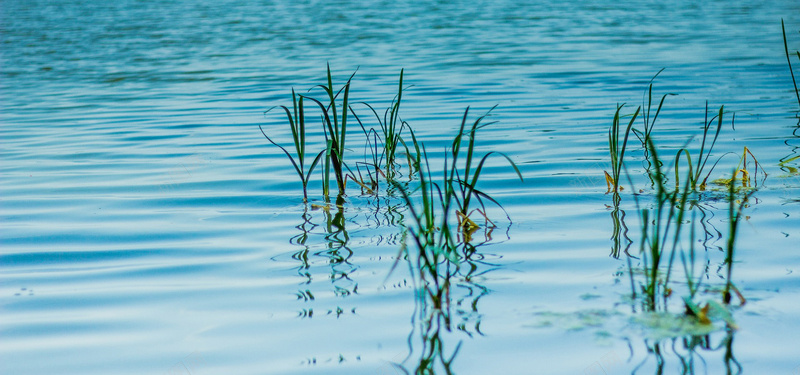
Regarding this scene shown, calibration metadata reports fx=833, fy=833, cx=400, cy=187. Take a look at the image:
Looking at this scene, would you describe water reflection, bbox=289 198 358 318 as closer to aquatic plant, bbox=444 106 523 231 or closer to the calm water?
the calm water

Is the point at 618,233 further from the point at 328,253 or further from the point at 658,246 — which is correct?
the point at 328,253

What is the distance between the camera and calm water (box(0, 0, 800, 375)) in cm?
208

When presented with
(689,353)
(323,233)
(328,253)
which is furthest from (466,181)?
(689,353)

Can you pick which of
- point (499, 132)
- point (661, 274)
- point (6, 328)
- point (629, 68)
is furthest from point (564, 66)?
point (6, 328)

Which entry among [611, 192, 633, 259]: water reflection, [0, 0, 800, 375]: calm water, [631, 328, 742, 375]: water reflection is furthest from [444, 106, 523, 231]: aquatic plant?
[631, 328, 742, 375]: water reflection

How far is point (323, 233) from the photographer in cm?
313

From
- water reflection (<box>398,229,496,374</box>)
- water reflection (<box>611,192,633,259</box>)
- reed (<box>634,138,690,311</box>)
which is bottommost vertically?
water reflection (<box>611,192,633,259</box>)

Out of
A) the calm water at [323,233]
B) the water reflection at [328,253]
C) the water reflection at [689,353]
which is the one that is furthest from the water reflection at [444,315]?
the water reflection at [689,353]

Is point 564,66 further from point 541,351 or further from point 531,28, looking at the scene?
point 541,351

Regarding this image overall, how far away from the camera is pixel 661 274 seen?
2.45m

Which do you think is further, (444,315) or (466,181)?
(466,181)

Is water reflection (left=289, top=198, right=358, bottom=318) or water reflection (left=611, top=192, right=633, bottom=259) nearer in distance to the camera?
water reflection (left=289, top=198, right=358, bottom=318)

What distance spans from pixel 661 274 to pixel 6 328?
186 cm

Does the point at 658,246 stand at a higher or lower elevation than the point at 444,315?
higher
